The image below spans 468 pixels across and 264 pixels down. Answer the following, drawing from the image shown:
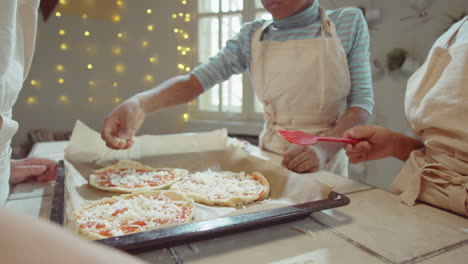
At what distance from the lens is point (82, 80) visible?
3.13 m

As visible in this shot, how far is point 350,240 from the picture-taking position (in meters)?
0.73

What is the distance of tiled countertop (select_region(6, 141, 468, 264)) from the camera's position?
2.15ft

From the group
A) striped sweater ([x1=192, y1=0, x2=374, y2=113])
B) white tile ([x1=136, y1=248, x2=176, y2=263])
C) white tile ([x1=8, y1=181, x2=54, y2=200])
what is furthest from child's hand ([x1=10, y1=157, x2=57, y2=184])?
striped sweater ([x1=192, y1=0, x2=374, y2=113])

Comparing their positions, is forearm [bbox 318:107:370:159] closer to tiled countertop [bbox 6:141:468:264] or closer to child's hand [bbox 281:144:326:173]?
child's hand [bbox 281:144:326:173]

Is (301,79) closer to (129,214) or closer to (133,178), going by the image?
(133,178)

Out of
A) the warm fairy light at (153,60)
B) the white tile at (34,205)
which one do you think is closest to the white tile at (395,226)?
the white tile at (34,205)

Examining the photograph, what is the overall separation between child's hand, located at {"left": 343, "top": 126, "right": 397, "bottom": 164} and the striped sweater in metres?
0.49

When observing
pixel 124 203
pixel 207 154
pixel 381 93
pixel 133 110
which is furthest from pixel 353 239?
pixel 381 93

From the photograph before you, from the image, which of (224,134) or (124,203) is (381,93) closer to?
(224,134)

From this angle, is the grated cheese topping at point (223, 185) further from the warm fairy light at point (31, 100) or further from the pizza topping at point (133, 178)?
the warm fairy light at point (31, 100)

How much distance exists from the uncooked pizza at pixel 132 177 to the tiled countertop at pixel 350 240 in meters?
0.29

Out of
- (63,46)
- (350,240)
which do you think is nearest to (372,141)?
(350,240)

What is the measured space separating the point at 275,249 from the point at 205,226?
16 centimetres

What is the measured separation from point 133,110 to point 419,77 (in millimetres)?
1157
